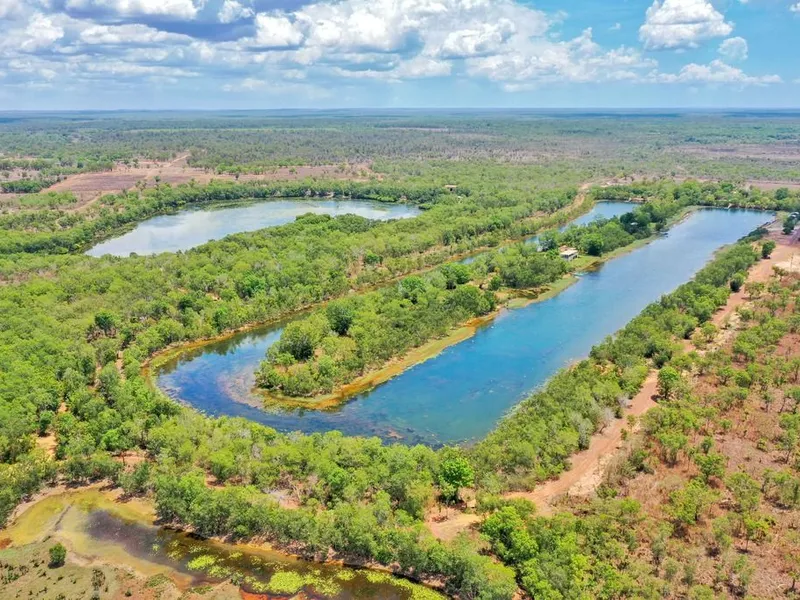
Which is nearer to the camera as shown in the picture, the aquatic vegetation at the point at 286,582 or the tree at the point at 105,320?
the aquatic vegetation at the point at 286,582

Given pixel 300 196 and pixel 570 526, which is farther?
pixel 300 196

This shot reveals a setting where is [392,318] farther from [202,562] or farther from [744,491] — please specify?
[744,491]

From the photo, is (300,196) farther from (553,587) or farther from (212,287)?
(553,587)

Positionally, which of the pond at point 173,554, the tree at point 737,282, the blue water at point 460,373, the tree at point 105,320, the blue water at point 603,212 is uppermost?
the blue water at point 603,212

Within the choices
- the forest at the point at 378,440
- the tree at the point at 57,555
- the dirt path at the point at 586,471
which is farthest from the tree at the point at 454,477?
the tree at the point at 57,555

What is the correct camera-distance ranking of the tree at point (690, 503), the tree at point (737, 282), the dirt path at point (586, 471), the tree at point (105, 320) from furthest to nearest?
the tree at point (737, 282), the tree at point (105, 320), the dirt path at point (586, 471), the tree at point (690, 503)

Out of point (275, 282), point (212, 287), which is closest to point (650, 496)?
point (275, 282)

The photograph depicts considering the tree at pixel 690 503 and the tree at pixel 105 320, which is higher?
the tree at pixel 105 320

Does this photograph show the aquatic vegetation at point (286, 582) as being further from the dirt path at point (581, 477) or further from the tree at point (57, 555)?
the tree at point (57, 555)
